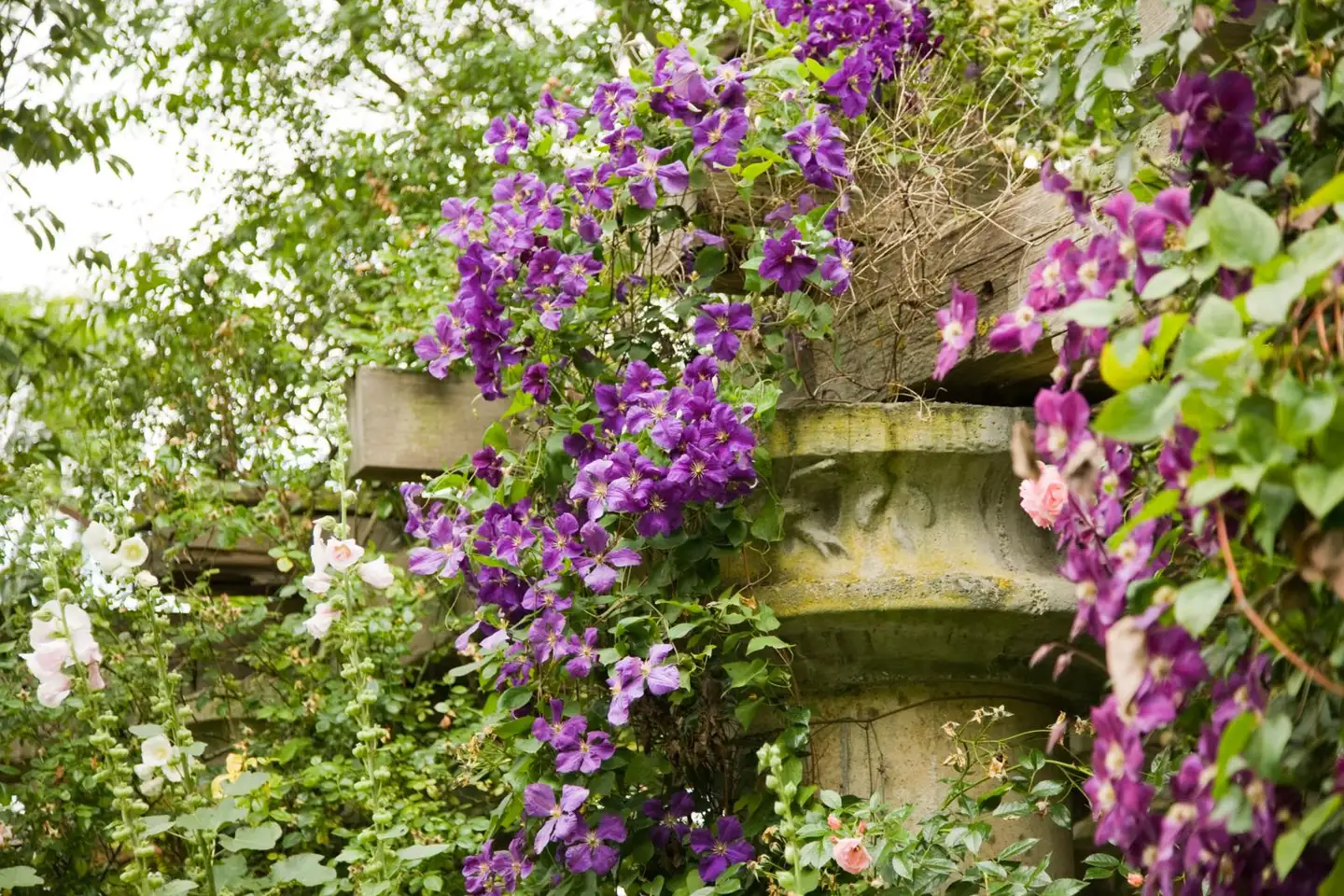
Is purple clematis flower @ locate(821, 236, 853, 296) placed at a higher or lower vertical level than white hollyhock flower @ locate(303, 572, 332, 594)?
higher

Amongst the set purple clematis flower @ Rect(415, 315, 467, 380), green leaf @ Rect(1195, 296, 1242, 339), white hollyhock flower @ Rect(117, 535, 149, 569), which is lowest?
green leaf @ Rect(1195, 296, 1242, 339)

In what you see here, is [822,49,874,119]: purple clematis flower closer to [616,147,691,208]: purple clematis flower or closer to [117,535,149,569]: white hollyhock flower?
[616,147,691,208]: purple clematis flower

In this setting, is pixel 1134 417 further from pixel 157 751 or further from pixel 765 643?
pixel 157 751

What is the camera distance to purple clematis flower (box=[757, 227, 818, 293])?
2.04 metres

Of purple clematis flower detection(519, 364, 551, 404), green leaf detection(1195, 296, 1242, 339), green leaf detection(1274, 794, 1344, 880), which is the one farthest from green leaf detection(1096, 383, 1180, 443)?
purple clematis flower detection(519, 364, 551, 404)

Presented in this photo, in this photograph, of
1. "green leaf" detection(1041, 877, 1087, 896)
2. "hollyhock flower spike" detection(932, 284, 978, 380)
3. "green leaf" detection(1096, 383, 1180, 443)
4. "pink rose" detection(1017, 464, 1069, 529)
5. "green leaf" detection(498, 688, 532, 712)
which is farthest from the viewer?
"green leaf" detection(498, 688, 532, 712)

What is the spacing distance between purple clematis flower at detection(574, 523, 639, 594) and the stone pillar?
194 mm

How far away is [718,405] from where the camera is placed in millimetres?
1931

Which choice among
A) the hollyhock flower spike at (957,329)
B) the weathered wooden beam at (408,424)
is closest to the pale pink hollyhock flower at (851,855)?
the hollyhock flower spike at (957,329)

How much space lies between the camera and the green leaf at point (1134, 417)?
101cm

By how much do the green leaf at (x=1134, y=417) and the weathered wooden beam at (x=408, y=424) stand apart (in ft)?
6.78

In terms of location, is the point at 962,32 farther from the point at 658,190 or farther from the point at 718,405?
the point at 718,405

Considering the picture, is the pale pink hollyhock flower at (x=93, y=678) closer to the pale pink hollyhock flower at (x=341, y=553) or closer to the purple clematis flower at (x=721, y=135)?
the pale pink hollyhock flower at (x=341, y=553)

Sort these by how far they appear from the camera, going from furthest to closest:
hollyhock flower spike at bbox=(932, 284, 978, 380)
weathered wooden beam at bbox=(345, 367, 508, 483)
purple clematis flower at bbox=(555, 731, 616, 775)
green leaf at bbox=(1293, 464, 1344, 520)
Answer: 1. weathered wooden beam at bbox=(345, 367, 508, 483)
2. purple clematis flower at bbox=(555, 731, 616, 775)
3. hollyhock flower spike at bbox=(932, 284, 978, 380)
4. green leaf at bbox=(1293, 464, 1344, 520)
